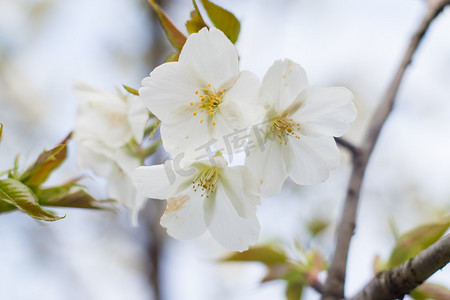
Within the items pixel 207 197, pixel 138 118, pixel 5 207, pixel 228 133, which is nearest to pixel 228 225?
pixel 207 197

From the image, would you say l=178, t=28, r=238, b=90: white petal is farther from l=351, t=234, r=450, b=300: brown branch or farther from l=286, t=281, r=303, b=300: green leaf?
l=286, t=281, r=303, b=300: green leaf

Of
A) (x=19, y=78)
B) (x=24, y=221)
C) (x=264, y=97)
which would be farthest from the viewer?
(x=19, y=78)

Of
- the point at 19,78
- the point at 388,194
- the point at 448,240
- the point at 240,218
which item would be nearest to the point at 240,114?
the point at 240,218

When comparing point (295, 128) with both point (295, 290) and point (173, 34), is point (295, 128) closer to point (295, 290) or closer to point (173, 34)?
point (173, 34)

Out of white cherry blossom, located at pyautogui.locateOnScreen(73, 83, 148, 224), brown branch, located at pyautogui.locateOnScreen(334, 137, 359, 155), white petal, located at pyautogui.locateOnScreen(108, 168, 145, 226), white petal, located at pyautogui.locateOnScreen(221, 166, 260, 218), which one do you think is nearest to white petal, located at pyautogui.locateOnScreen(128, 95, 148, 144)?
white cherry blossom, located at pyautogui.locateOnScreen(73, 83, 148, 224)

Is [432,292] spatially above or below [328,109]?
below

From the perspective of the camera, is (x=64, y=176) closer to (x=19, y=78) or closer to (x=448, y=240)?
(x=19, y=78)

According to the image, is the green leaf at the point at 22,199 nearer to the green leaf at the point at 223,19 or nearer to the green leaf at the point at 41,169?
the green leaf at the point at 41,169
